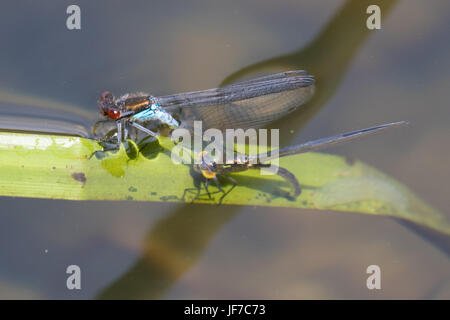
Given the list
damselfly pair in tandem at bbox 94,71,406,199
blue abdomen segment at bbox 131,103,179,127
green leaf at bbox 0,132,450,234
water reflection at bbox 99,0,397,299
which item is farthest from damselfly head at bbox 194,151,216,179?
blue abdomen segment at bbox 131,103,179,127

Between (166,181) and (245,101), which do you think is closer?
(166,181)

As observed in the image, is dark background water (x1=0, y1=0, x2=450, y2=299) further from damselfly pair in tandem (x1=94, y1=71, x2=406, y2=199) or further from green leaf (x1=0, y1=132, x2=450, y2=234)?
green leaf (x1=0, y1=132, x2=450, y2=234)

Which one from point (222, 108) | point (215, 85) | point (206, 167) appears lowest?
point (206, 167)

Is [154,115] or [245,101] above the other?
[245,101]

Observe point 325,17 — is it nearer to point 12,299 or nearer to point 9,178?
point 9,178

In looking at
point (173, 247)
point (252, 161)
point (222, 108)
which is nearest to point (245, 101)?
point (222, 108)

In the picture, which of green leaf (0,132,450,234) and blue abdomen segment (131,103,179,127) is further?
blue abdomen segment (131,103,179,127)

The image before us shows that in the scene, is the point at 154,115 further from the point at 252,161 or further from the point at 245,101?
the point at 252,161

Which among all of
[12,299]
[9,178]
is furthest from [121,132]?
[12,299]

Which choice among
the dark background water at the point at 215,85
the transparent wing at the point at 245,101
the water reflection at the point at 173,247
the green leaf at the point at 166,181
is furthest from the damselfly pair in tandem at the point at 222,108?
the water reflection at the point at 173,247
